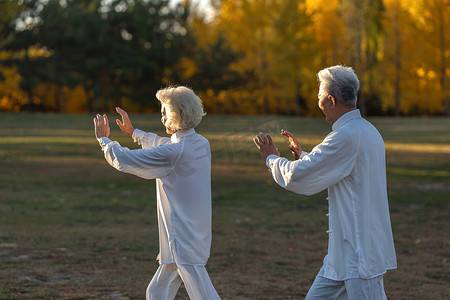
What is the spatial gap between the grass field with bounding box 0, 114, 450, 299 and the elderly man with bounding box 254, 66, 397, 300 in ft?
9.00

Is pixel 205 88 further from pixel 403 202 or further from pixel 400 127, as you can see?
pixel 403 202

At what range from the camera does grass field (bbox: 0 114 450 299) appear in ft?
22.8

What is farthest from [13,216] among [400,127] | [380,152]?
[400,127]

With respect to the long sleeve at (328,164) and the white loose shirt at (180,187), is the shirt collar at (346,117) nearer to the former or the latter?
the long sleeve at (328,164)

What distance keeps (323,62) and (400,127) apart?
2122 cm

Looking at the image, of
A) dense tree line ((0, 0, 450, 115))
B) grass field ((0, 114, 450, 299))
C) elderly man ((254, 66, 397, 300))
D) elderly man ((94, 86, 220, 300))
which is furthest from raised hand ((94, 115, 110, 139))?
dense tree line ((0, 0, 450, 115))

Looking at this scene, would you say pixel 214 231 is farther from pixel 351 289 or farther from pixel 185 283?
pixel 351 289

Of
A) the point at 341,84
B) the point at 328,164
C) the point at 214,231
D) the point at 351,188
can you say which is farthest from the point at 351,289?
the point at 214,231

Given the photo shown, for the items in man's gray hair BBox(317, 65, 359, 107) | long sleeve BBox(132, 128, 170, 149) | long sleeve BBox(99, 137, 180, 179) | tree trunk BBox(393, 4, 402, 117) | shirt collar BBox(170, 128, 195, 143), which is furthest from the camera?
tree trunk BBox(393, 4, 402, 117)

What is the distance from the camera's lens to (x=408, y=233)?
32.5 feet

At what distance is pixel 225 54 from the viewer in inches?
1940

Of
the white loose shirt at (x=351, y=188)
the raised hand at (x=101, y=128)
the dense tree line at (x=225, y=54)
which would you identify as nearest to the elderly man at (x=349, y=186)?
the white loose shirt at (x=351, y=188)

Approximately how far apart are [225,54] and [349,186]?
45.9m

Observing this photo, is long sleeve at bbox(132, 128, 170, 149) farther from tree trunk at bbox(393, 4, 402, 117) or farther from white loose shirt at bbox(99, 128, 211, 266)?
tree trunk at bbox(393, 4, 402, 117)
